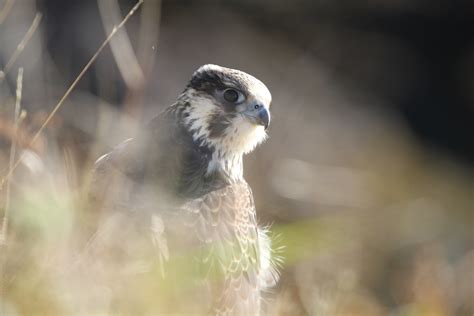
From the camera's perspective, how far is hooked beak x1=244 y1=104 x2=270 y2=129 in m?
4.43

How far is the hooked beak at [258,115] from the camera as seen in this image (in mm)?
4426

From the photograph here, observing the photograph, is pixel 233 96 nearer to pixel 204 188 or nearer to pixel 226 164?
pixel 226 164

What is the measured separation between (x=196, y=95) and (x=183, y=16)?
5.37 m

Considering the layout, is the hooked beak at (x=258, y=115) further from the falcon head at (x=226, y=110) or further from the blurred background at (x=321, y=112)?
the blurred background at (x=321, y=112)

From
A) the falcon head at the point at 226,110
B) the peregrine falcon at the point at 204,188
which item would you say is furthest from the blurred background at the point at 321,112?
the falcon head at the point at 226,110

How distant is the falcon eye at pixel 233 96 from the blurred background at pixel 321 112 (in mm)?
447

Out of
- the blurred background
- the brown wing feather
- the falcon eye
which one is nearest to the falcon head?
the falcon eye

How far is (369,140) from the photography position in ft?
33.6

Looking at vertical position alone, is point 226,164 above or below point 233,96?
below

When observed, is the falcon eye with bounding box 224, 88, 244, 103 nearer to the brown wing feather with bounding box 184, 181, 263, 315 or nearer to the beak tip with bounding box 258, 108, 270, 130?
the beak tip with bounding box 258, 108, 270, 130

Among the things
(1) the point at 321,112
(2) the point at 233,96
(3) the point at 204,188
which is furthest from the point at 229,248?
(1) the point at 321,112

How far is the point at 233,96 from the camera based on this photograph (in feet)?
14.9

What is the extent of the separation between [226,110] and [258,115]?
0.55ft

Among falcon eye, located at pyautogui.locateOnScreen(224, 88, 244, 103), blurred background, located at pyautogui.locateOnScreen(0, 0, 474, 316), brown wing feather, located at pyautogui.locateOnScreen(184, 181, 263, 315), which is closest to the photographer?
brown wing feather, located at pyautogui.locateOnScreen(184, 181, 263, 315)
